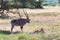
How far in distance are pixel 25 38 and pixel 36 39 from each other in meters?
0.54

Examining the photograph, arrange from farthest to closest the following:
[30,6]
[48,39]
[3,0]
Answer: [30,6] < [3,0] < [48,39]

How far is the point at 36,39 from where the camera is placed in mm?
11547

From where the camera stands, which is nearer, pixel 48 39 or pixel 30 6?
pixel 48 39

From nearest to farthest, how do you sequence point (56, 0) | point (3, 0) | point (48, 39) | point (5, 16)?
point (48, 39) < point (3, 0) < point (5, 16) < point (56, 0)

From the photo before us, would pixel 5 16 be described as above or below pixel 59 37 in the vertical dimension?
below

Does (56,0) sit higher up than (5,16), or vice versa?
(5,16)

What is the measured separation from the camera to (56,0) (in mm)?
81875

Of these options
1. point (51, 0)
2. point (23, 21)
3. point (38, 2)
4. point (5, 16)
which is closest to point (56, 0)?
point (51, 0)

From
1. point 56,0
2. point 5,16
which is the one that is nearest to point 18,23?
point 5,16

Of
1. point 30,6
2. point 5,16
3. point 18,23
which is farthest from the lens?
point 30,6

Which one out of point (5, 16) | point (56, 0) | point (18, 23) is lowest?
point (56, 0)

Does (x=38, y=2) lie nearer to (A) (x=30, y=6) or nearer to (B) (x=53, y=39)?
(A) (x=30, y=6)

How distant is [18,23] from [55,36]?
4057mm

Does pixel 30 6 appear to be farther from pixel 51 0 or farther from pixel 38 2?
pixel 51 0
